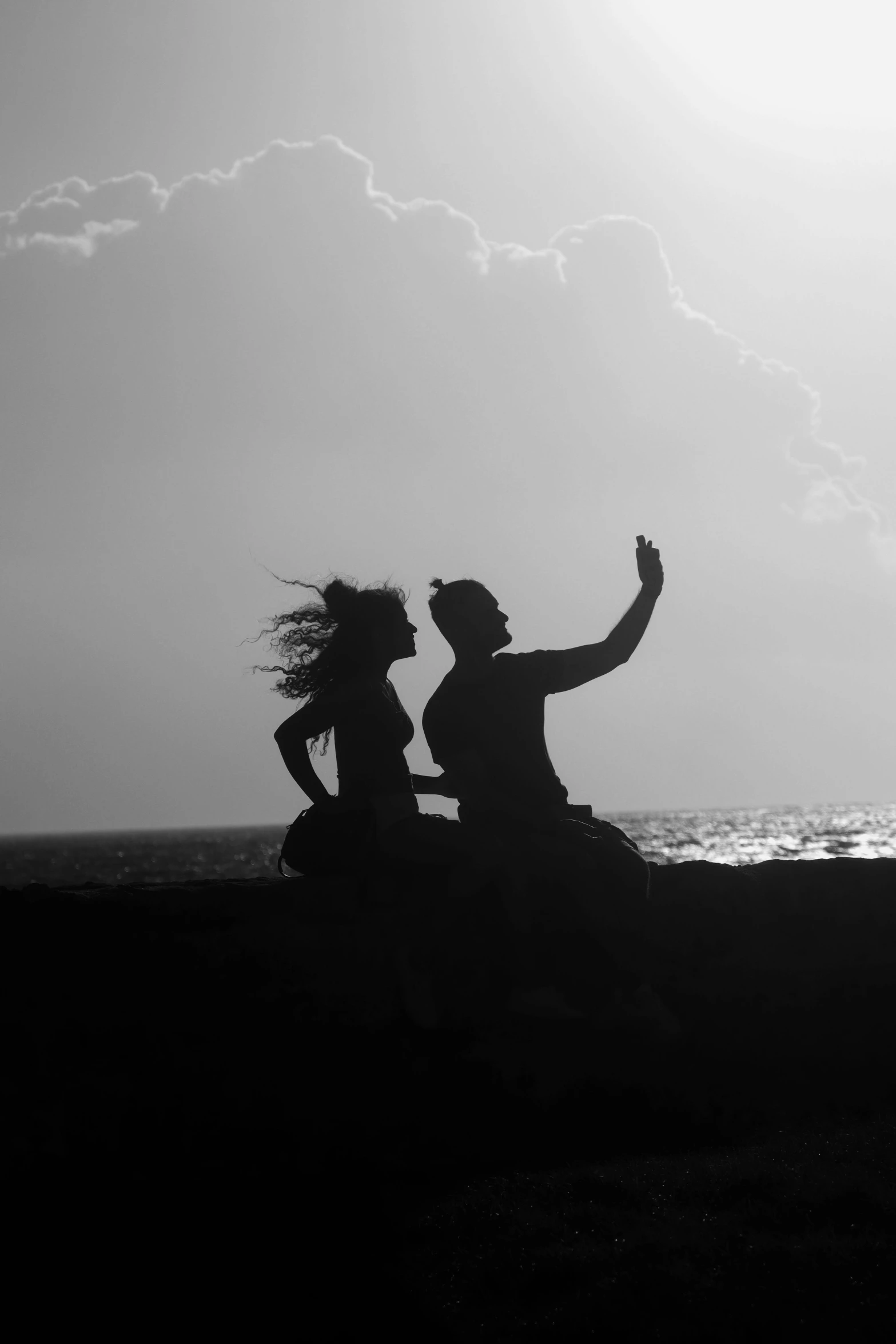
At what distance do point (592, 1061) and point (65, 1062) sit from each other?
1905mm

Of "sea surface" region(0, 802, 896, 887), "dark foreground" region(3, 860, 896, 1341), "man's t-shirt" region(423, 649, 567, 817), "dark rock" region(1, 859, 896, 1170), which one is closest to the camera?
"dark foreground" region(3, 860, 896, 1341)

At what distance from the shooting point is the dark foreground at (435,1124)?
2932 mm

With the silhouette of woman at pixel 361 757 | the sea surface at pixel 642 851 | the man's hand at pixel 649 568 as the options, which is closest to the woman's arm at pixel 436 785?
the silhouette of woman at pixel 361 757

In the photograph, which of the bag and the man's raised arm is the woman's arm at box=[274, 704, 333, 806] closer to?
the bag

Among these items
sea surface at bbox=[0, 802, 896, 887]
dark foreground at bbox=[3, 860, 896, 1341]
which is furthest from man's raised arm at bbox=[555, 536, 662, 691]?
sea surface at bbox=[0, 802, 896, 887]

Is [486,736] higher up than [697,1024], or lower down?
higher up

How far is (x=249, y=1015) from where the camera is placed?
4.20 meters

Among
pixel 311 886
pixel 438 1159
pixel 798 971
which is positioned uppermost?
pixel 311 886

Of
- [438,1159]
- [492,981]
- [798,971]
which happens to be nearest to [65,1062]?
[438,1159]

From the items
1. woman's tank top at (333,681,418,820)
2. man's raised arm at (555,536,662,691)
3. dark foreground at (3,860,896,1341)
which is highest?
man's raised arm at (555,536,662,691)

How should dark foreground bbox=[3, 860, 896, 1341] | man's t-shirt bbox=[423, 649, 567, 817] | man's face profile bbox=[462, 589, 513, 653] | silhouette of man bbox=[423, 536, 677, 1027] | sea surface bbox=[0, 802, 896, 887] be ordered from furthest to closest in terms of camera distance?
sea surface bbox=[0, 802, 896, 887]
man's face profile bbox=[462, 589, 513, 653]
man's t-shirt bbox=[423, 649, 567, 817]
silhouette of man bbox=[423, 536, 677, 1027]
dark foreground bbox=[3, 860, 896, 1341]

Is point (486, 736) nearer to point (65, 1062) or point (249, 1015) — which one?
point (249, 1015)

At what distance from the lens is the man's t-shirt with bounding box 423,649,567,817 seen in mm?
4840

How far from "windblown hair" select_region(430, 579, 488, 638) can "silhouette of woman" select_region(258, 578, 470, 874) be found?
0.71ft
